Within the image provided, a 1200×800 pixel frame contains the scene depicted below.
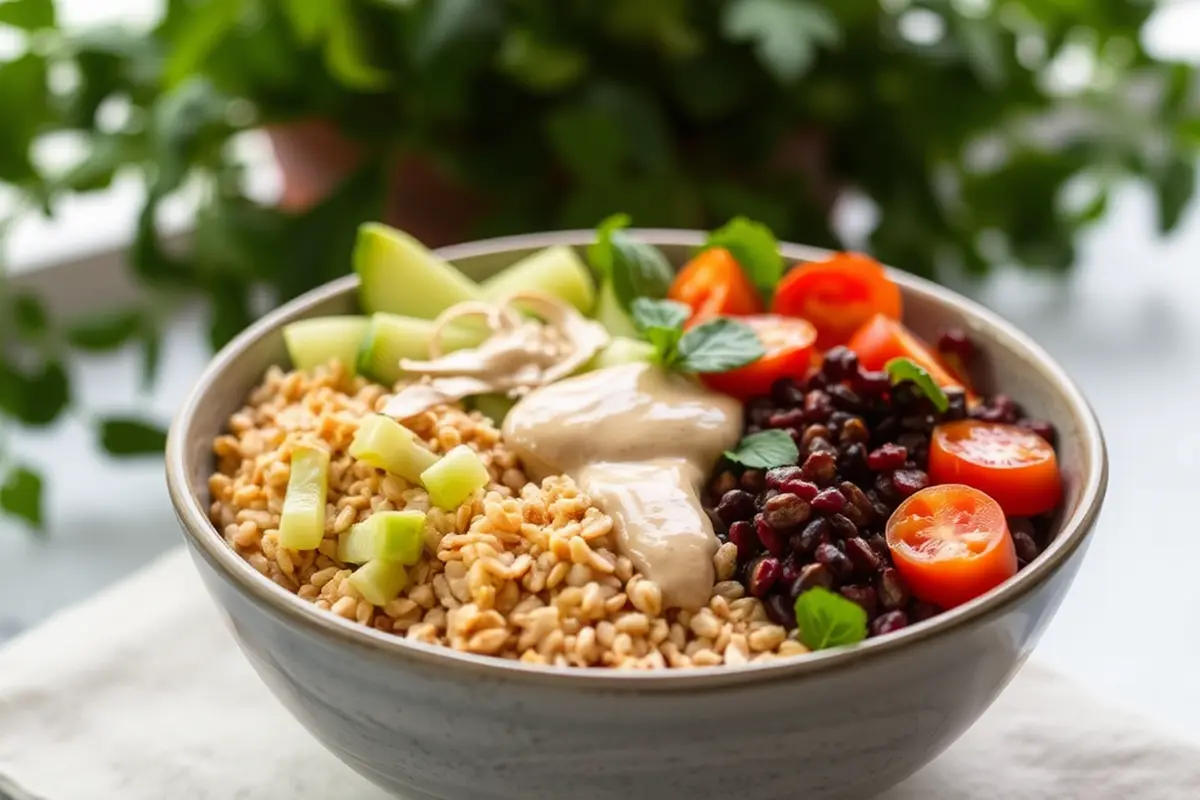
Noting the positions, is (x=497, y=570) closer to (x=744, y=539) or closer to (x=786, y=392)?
(x=744, y=539)

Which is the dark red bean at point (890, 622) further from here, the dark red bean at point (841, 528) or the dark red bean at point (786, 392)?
the dark red bean at point (786, 392)

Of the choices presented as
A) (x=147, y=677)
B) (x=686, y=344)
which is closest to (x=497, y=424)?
(x=686, y=344)

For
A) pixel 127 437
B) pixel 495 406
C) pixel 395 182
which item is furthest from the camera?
pixel 395 182

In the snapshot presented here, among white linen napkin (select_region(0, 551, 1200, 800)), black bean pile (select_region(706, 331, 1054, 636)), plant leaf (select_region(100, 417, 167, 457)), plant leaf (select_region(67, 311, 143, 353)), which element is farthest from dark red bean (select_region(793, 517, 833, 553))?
plant leaf (select_region(67, 311, 143, 353))

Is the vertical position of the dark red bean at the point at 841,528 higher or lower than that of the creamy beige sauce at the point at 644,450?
higher

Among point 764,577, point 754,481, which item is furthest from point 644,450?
point 764,577

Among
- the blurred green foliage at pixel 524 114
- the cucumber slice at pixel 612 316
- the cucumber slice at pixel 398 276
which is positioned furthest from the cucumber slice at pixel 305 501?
the blurred green foliage at pixel 524 114
